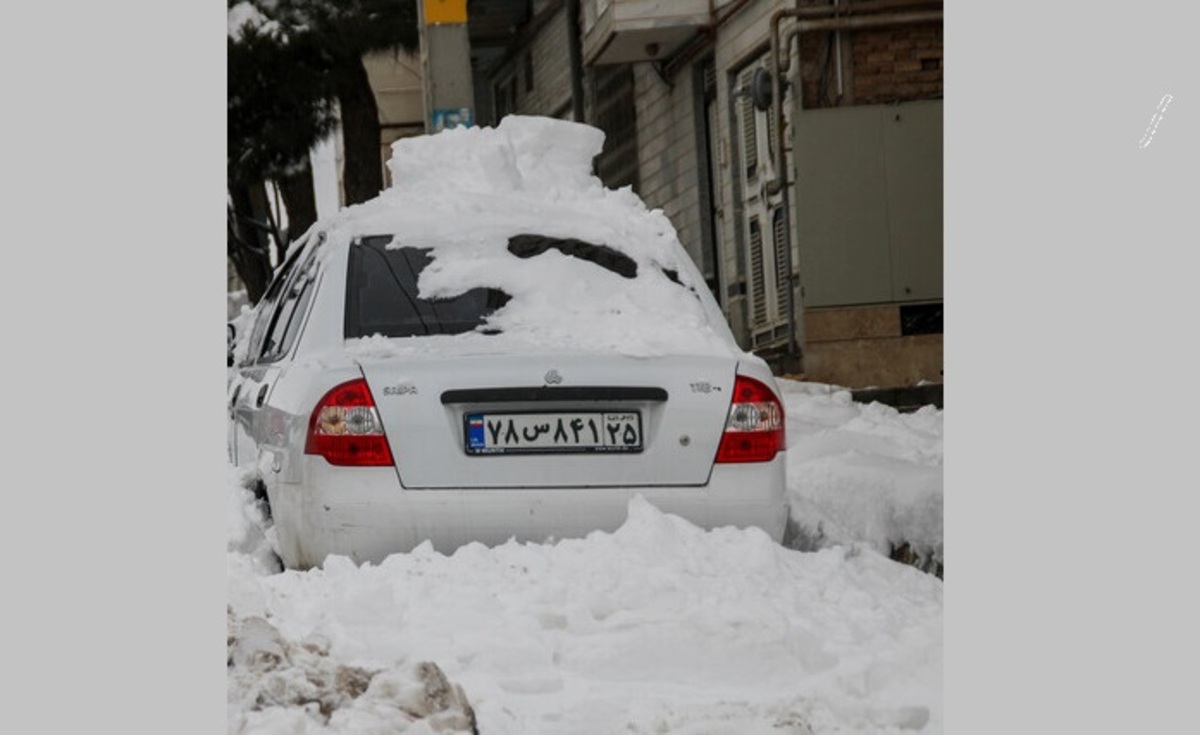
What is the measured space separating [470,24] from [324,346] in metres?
0.66

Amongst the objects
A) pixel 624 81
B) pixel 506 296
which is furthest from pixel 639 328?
pixel 624 81

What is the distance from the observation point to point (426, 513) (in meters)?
5.21

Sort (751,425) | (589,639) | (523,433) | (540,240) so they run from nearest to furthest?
(589,639)
(523,433)
(751,425)
(540,240)

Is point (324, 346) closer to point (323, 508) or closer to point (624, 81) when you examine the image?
point (323, 508)

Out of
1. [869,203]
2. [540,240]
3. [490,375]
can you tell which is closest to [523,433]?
[490,375]

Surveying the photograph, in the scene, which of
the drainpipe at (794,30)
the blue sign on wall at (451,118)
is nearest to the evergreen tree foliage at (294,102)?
the blue sign on wall at (451,118)

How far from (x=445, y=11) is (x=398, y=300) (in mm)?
528

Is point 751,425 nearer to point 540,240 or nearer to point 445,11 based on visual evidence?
point 540,240

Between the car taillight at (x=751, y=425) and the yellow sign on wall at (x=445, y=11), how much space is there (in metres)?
0.85

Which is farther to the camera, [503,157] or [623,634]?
[503,157]

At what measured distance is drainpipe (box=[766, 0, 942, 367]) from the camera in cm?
547

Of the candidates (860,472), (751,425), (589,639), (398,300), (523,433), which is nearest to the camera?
(589,639)

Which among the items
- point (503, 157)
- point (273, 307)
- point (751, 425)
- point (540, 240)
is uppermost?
point (503, 157)

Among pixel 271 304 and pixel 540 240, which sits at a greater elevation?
pixel 540 240
